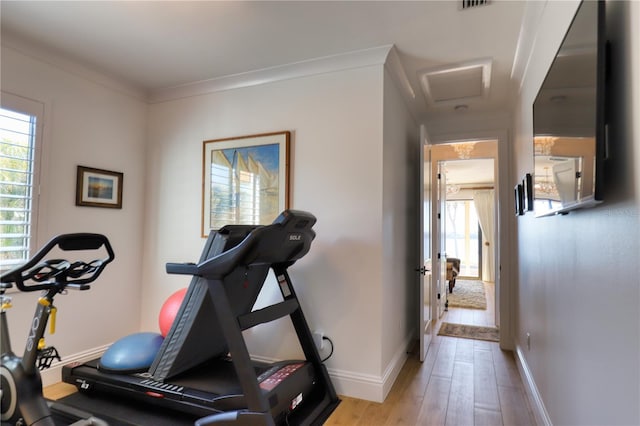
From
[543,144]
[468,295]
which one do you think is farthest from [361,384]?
[468,295]

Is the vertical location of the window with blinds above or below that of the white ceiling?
below

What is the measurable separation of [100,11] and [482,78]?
10.1 feet

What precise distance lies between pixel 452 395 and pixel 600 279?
6.24ft

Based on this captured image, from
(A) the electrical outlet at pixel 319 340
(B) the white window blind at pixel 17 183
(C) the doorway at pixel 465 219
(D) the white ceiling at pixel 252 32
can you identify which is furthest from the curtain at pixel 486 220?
(B) the white window blind at pixel 17 183

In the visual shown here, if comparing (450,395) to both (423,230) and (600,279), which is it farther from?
(600,279)

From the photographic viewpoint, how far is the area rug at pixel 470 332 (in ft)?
13.7

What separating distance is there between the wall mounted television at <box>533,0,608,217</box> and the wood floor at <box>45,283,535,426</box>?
5.30 ft

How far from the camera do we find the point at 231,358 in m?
2.37

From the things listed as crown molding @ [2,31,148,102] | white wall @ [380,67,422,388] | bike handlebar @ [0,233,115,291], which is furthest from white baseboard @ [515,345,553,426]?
crown molding @ [2,31,148,102]

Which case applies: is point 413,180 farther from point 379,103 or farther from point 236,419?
point 236,419

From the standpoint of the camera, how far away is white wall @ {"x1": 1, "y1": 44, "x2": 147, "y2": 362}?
2.67 meters

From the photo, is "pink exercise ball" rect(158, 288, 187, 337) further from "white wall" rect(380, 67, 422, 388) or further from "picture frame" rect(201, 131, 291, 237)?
"white wall" rect(380, 67, 422, 388)

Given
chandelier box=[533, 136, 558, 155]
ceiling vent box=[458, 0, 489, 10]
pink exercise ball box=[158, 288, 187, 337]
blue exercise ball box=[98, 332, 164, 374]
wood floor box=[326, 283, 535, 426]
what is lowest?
wood floor box=[326, 283, 535, 426]

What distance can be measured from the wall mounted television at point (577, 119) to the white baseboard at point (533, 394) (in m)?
1.35
